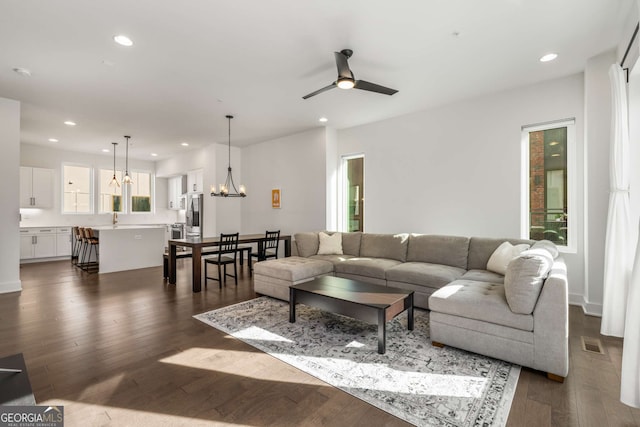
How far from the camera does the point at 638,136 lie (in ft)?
10.6

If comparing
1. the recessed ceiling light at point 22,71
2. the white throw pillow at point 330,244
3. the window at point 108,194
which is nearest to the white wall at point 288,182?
the white throw pillow at point 330,244

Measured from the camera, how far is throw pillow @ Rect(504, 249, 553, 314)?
7.92ft

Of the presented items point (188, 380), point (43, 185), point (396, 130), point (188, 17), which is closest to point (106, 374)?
point (188, 380)

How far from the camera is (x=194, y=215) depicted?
836cm

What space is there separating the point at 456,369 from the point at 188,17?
3.81m

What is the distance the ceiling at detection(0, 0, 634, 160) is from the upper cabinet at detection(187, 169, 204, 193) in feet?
10.1

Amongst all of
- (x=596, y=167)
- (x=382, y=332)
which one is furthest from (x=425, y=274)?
(x=596, y=167)

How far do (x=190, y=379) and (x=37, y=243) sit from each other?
793cm

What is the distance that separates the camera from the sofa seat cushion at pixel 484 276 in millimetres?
3552

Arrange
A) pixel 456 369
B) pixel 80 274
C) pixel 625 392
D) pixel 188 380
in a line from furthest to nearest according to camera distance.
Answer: pixel 80 274 < pixel 456 369 < pixel 188 380 < pixel 625 392

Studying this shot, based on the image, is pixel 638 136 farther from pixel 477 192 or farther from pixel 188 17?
pixel 188 17

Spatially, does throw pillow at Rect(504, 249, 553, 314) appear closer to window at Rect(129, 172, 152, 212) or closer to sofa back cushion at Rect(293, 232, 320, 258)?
sofa back cushion at Rect(293, 232, 320, 258)

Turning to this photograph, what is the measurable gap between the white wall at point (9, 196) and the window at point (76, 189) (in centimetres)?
426

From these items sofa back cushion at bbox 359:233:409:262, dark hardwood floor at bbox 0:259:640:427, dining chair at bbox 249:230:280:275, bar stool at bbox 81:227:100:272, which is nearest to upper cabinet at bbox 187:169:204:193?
bar stool at bbox 81:227:100:272
